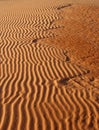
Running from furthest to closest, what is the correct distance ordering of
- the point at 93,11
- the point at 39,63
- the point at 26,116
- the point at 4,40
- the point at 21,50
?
the point at 93,11
the point at 4,40
the point at 21,50
the point at 39,63
the point at 26,116

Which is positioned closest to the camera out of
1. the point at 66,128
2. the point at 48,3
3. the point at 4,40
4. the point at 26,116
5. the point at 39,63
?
the point at 66,128

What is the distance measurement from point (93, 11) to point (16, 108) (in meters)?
10.1

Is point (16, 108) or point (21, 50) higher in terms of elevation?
point (21, 50)

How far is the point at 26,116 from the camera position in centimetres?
556

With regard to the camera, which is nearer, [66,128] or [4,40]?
[66,128]

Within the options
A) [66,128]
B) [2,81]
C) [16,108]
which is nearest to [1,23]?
[2,81]

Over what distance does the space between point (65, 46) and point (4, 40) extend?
104 inches

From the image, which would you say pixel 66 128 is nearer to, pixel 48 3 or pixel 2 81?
pixel 2 81

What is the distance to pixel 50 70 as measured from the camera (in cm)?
804

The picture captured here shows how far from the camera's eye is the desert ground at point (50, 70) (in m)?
5.55

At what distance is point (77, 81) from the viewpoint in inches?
287

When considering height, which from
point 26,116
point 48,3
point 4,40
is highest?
point 48,3

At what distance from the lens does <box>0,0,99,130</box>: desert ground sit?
555cm

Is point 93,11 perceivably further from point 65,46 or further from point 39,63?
point 39,63
